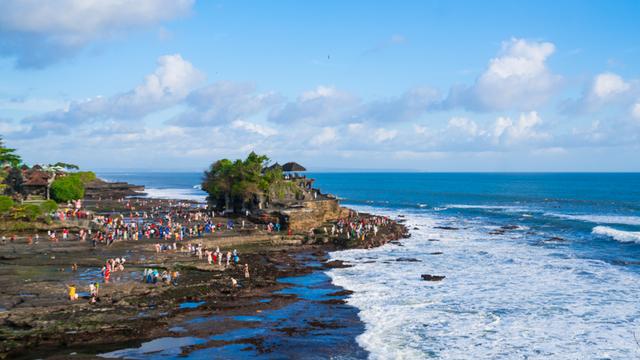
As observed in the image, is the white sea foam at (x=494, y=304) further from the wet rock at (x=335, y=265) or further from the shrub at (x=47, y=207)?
the shrub at (x=47, y=207)

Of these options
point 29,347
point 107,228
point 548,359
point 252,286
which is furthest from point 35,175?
point 548,359

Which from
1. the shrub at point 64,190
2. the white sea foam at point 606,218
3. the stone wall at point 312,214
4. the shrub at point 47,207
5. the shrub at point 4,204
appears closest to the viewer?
the shrub at point 4,204

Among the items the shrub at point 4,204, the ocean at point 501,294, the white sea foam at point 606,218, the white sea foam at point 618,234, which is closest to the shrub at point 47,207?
the shrub at point 4,204

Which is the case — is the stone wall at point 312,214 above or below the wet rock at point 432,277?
above

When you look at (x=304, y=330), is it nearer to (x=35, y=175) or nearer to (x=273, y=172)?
(x=273, y=172)

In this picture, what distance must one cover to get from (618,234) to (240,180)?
35.4 meters

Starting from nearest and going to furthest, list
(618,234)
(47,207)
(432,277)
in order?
(432,277) → (47,207) → (618,234)

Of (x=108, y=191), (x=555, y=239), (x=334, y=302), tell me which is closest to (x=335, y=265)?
(x=334, y=302)

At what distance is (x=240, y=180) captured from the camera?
54.1 metres

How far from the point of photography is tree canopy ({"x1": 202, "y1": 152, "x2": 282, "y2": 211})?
2105 inches

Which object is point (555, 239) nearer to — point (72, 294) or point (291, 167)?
point (291, 167)

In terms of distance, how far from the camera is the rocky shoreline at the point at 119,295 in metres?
17.7

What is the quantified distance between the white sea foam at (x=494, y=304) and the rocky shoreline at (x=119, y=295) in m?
2.89

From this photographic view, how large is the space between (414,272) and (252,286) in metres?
10.2
